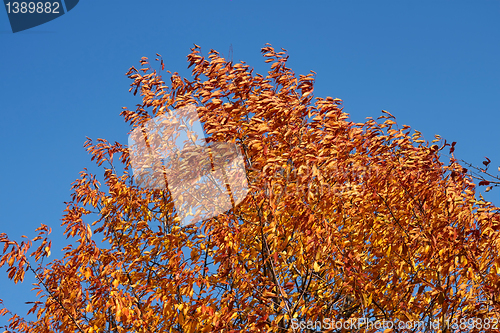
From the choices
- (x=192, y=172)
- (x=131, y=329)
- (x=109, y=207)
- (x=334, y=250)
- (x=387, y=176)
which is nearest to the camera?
(x=334, y=250)

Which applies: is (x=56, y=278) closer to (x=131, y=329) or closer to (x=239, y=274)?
(x=131, y=329)

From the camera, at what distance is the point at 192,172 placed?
18.7 ft

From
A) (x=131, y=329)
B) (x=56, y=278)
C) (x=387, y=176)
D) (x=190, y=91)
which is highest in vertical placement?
(x=190, y=91)

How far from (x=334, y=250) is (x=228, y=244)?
3.70ft

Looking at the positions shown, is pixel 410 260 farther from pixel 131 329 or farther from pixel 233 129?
pixel 131 329

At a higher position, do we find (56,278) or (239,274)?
(56,278)

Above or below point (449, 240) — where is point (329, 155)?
above

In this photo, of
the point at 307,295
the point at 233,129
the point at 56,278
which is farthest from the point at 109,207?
the point at 307,295

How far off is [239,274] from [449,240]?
7.52ft

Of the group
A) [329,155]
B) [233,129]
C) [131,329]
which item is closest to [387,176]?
[329,155]

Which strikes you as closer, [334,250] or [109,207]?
[334,250]

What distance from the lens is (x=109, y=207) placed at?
22.9ft

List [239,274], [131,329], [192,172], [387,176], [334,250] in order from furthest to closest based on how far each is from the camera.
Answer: [131,329] → [192,172] → [387,176] → [239,274] → [334,250]

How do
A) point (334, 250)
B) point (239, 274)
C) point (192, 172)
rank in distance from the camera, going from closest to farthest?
point (334, 250) < point (239, 274) < point (192, 172)
